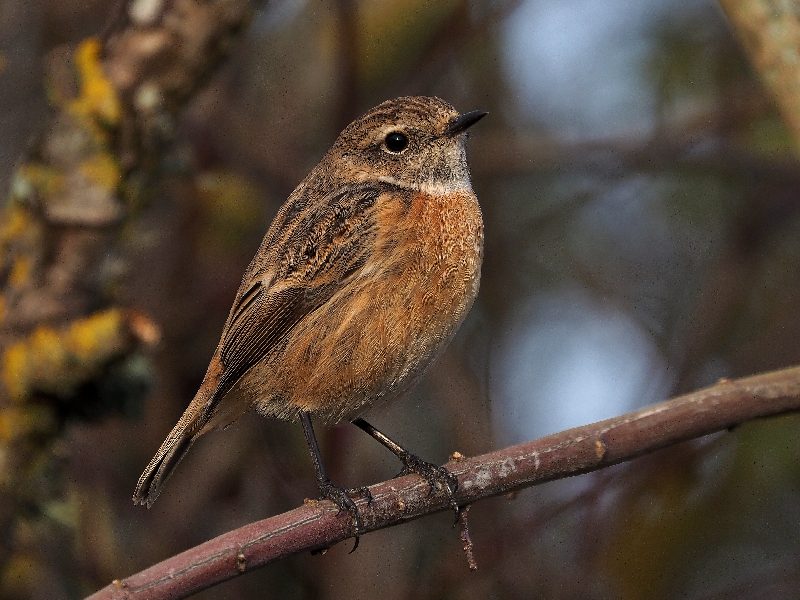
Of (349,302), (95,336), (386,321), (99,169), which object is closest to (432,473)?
(386,321)

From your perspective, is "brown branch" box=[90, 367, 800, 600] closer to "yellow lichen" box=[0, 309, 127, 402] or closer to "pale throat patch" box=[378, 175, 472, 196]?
"yellow lichen" box=[0, 309, 127, 402]

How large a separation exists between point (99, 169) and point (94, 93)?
286mm

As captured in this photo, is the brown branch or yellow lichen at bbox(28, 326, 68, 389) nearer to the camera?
the brown branch

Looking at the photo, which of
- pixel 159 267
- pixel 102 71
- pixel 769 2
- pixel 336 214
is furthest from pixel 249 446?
pixel 769 2

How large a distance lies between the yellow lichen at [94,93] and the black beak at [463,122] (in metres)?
→ 1.33

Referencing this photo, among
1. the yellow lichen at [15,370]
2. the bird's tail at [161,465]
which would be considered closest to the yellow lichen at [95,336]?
the yellow lichen at [15,370]

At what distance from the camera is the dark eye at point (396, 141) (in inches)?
181

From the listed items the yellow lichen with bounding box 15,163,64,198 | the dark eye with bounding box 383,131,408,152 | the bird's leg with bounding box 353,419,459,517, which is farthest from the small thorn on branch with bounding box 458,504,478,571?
the yellow lichen with bounding box 15,163,64,198

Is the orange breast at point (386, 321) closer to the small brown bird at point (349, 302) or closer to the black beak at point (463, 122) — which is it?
the small brown bird at point (349, 302)

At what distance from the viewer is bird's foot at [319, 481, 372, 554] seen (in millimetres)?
3388

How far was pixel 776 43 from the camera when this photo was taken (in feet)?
11.6

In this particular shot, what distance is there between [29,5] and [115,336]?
7.15ft

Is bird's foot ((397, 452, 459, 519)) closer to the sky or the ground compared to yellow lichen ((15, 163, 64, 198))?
closer to the ground

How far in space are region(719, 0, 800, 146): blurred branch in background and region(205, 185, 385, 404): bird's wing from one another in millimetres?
1543
